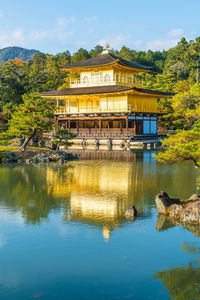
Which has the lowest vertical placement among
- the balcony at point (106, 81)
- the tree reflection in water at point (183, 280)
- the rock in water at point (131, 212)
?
the tree reflection in water at point (183, 280)

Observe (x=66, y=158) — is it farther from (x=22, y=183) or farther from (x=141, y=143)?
(x=141, y=143)

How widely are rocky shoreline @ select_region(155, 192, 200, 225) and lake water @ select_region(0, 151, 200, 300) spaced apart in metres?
0.43

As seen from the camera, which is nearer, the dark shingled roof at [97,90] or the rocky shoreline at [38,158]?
the rocky shoreline at [38,158]

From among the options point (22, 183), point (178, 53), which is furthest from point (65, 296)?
point (178, 53)

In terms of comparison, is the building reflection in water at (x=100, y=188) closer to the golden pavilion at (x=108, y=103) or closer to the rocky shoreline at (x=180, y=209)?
the rocky shoreline at (x=180, y=209)

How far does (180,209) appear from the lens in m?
13.5

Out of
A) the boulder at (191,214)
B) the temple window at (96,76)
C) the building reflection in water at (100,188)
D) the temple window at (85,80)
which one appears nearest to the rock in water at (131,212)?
the building reflection in water at (100,188)

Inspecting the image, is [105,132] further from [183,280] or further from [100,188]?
[183,280]

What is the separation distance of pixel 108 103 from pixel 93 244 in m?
37.9

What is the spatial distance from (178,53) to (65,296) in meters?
85.3

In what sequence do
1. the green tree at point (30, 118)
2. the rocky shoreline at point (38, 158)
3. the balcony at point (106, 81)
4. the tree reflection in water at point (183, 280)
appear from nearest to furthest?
the tree reflection in water at point (183, 280)
the rocky shoreline at point (38, 158)
the green tree at point (30, 118)
the balcony at point (106, 81)

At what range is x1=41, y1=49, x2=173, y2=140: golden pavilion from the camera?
4578cm

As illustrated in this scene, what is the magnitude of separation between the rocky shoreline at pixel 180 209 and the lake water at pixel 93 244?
43 cm

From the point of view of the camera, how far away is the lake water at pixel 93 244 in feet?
28.3
